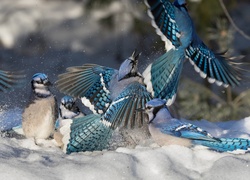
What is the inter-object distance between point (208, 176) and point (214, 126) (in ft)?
2.65

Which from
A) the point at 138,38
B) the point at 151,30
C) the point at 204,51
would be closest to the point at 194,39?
the point at 204,51

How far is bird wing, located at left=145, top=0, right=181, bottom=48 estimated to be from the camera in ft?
9.48

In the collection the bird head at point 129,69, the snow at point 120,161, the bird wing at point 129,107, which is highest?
the bird head at point 129,69

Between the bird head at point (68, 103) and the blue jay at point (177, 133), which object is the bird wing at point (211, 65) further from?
the bird head at point (68, 103)

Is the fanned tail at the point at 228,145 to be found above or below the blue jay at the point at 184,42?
below

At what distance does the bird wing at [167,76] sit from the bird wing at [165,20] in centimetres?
4

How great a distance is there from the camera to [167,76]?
2936mm

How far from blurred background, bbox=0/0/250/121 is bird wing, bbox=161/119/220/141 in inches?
106

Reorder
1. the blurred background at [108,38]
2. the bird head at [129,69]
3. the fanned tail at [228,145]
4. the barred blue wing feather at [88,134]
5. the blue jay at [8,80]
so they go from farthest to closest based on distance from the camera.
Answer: the blurred background at [108,38] → the blue jay at [8,80] → the bird head at [129,69] → the barred blue wing feather at [88,134] → the fanned tail at [228,145]

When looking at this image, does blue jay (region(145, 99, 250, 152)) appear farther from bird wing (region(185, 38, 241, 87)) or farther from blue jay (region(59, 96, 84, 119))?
blue jay (region(59, 96, 84, 119))

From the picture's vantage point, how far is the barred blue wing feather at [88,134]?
9.46 ft

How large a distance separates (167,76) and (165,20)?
19cm

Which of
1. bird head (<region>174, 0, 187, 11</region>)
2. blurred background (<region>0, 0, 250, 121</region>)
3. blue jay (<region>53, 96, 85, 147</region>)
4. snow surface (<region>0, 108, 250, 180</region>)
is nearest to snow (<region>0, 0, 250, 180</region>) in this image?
snow surface (<region>0, 108, 250, 180</region>)

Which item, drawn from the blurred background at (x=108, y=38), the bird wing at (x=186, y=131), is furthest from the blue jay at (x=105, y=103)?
the blurred background at (x=108, y=38)
